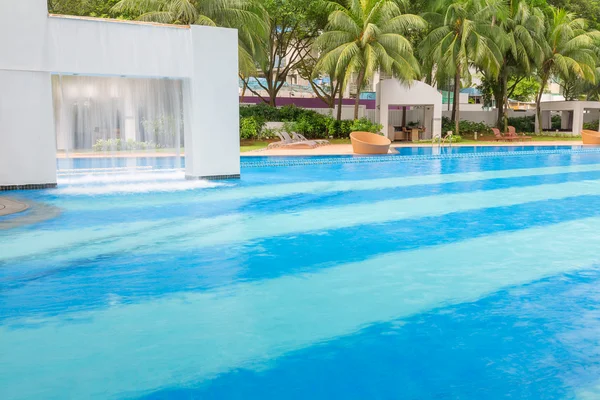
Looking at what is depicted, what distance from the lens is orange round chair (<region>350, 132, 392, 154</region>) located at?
23547 mm

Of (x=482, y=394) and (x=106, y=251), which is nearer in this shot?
(x=482, y=394)

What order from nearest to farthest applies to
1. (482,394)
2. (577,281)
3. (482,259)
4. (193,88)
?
1. (482,394)
2. (577,281)
3. (482,259)
4. (193,88)

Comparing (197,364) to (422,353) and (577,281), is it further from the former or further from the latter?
(577,281)

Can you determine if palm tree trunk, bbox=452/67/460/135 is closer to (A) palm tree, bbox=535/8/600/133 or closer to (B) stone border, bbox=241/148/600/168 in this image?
(A) palm tree, bbox=535/8/600/133

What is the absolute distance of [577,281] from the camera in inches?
242

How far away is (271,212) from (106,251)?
3.60 metres

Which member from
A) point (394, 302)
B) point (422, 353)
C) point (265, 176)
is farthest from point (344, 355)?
point (265, 176)

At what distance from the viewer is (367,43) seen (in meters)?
29.2

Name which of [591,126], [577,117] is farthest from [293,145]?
[591,126]

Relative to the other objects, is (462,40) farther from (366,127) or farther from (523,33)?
(366,127)

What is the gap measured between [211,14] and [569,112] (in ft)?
93.9

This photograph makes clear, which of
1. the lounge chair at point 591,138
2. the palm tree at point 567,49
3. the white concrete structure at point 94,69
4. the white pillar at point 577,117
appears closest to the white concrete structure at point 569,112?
the white pillar at point 577,117

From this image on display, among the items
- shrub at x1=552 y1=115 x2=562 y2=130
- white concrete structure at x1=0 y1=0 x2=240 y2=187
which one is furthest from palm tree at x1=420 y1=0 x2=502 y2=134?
white concrete structure at x1=0 y1=0 x2=240 y2=187

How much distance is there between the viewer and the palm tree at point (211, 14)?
25.4m
